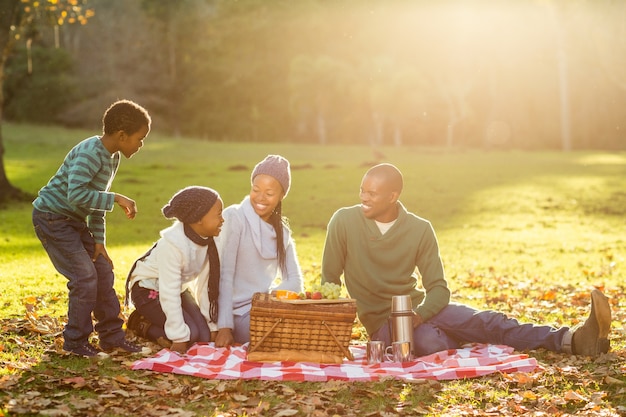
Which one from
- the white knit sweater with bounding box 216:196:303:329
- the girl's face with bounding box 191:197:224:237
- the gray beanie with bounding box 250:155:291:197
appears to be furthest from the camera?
the white knit sweater with bounding box 216:196:303:329

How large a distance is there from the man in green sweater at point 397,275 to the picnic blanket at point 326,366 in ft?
1.14

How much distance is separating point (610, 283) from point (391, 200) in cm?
686

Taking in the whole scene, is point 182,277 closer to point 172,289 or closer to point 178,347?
point 172,289

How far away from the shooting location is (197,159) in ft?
140

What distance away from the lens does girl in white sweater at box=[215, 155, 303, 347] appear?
810 cm

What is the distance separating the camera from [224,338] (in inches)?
310

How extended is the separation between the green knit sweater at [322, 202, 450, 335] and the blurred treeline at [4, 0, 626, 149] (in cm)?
5417

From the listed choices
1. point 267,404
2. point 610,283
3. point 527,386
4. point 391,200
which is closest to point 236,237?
point 391,200

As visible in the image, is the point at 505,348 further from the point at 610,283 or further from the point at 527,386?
the point at 610,283

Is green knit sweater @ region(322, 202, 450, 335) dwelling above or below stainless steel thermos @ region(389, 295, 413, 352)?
above

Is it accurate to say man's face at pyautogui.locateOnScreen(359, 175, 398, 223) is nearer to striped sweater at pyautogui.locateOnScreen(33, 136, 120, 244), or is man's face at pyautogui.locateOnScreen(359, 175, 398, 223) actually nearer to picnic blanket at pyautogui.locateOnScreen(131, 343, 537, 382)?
picnic blanket at pyautogui.locateOnScreen(131, 343, 537, 382)

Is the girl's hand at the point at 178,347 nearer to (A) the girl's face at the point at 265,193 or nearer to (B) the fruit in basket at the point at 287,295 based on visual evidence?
(B) the fruit in basket at the point at 287,295

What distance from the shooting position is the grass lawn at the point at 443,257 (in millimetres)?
6254

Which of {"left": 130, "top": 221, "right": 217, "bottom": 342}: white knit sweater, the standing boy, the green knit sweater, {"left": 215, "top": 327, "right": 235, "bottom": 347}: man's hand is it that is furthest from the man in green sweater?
the standing boy
